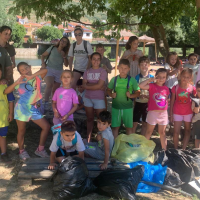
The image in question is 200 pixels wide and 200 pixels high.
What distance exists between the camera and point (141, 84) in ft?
14.3

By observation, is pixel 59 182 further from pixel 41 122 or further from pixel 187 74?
pixel 187 74

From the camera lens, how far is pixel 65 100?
13.7 ft

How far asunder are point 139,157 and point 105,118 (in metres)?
0.78

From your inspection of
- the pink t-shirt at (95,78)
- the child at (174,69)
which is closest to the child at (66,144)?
the pink t-shirt at (95,78)

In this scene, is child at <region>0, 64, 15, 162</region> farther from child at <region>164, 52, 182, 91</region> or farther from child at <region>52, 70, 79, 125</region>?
child at <region>164, 52, 182, 91</region>

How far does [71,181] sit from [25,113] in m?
1.39

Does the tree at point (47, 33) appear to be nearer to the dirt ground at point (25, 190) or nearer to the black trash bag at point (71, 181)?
the dirt ground at point (25, 190)

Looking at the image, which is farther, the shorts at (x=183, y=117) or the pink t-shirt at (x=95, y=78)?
the pink t-shirt at (x=95, y=78)

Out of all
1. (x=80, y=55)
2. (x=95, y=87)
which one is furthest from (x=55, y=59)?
(x=95, y=87)

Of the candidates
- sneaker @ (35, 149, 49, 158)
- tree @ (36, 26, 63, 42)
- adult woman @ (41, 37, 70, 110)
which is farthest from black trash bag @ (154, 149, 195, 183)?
tree @ (36, 26, 63, 42)

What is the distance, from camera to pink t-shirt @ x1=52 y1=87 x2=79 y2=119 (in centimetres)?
418

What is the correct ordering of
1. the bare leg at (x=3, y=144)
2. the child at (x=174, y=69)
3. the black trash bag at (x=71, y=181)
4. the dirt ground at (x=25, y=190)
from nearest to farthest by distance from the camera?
the black trash bag at (x=71, y=181), the dirt ground at (x=25, y=190), the bare leg at (x=3, y=144), the child at (x=174, y=69)

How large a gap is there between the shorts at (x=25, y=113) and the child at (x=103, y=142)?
38.2 inches

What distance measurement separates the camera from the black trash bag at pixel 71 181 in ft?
10.7
